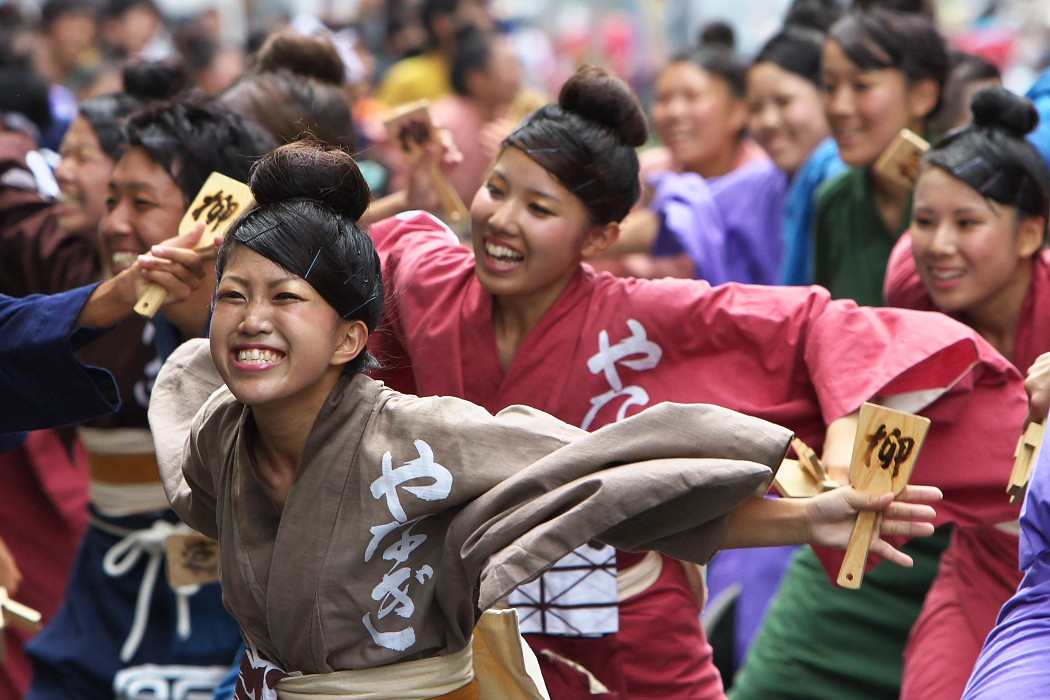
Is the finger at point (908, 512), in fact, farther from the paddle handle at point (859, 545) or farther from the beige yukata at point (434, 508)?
the beige yukata at point (434, 508)

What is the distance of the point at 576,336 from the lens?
2.82 m

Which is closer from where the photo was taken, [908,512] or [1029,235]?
[908,512]

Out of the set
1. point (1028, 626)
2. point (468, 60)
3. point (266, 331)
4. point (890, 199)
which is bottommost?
point (468, 60)

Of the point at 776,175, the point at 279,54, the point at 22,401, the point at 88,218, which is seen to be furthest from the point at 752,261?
the point at 22,401

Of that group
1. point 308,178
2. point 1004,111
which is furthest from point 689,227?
point 308,178

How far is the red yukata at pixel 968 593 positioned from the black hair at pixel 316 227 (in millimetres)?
1341

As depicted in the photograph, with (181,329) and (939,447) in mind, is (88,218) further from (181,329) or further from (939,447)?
(939,447)

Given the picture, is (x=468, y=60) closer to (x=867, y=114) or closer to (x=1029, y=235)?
(x=867, y=114)

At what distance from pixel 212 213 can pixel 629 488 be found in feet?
3.35

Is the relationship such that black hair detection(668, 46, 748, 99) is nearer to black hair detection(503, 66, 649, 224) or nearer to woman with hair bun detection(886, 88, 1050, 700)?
A: woman with hair bun detection(886, 88, 1050, 700)

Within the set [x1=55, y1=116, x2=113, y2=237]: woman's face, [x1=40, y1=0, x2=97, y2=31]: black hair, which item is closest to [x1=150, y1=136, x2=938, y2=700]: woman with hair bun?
[x1=55, y1=116, x2=113, y2=237]: woman's face

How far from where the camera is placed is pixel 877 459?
6.74ft

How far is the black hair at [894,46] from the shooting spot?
14.1ft

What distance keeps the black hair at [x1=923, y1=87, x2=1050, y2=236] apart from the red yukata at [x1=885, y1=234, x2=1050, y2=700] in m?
0.15
